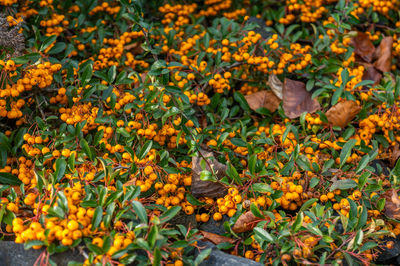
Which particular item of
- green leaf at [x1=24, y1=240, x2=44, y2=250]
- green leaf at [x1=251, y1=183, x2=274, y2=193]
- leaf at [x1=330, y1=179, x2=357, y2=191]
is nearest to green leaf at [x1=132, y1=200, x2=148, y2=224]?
green leaf at [x1=24, y1=240, x2=44, y2=250]

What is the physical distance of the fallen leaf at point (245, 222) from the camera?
2.40 meters

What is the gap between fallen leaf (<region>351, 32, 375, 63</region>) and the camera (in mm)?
3915

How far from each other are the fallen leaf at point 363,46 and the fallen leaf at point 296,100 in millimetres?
883

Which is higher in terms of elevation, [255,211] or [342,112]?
[342,112]

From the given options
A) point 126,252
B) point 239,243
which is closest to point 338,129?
point 239,243

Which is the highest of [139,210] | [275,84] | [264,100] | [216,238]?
[139,210]

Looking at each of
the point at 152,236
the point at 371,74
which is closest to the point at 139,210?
the point at 152,236

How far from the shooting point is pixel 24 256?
2105 mm

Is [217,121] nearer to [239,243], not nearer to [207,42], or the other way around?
[207,42]

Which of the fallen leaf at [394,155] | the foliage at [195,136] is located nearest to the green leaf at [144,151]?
the foliage at [195,136]

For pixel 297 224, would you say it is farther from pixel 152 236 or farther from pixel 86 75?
pixel 86 75

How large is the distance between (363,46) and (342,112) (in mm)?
1229

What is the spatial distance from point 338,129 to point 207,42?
1.38m

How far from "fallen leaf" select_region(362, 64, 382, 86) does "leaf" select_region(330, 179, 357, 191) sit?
151cm
